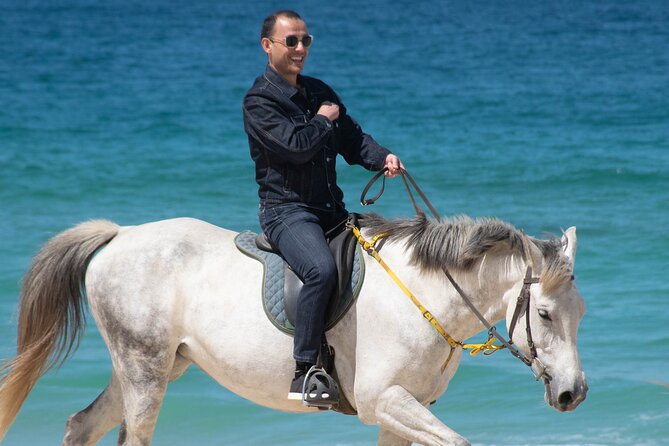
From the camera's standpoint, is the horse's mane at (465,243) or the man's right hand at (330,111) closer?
the horse's mane at (465,243)

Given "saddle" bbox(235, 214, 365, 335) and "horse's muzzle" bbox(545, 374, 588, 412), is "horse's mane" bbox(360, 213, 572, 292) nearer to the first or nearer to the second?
"saddle" bbox(235, 214, 365, 335)

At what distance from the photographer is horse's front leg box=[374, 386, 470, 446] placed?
402 cm

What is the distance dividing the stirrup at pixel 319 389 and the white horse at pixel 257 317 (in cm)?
11

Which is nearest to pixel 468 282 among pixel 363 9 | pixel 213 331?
pixel 213 331

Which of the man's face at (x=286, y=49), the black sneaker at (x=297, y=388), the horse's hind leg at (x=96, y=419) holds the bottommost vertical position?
the horse's hind leg at (x=96, y=419)

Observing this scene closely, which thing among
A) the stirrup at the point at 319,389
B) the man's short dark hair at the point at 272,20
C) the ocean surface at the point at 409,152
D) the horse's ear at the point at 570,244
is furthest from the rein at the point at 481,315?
the ocean surface at the point at 409,152

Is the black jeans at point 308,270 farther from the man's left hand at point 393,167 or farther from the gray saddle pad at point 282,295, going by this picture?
the man's left hand at point 393,167

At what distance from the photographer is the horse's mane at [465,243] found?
13.1 ft

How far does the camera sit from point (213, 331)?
14.7 feet

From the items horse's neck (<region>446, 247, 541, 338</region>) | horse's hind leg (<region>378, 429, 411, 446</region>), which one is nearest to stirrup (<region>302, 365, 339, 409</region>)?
horse's hind leg (<region>378, 429, 411, 446</region>)

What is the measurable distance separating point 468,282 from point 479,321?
0.57 feet

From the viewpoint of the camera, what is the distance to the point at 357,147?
15.6 feet

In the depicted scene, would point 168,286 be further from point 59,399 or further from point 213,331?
point 59,399

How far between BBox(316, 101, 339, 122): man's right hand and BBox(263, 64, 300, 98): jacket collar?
5.7 inches
